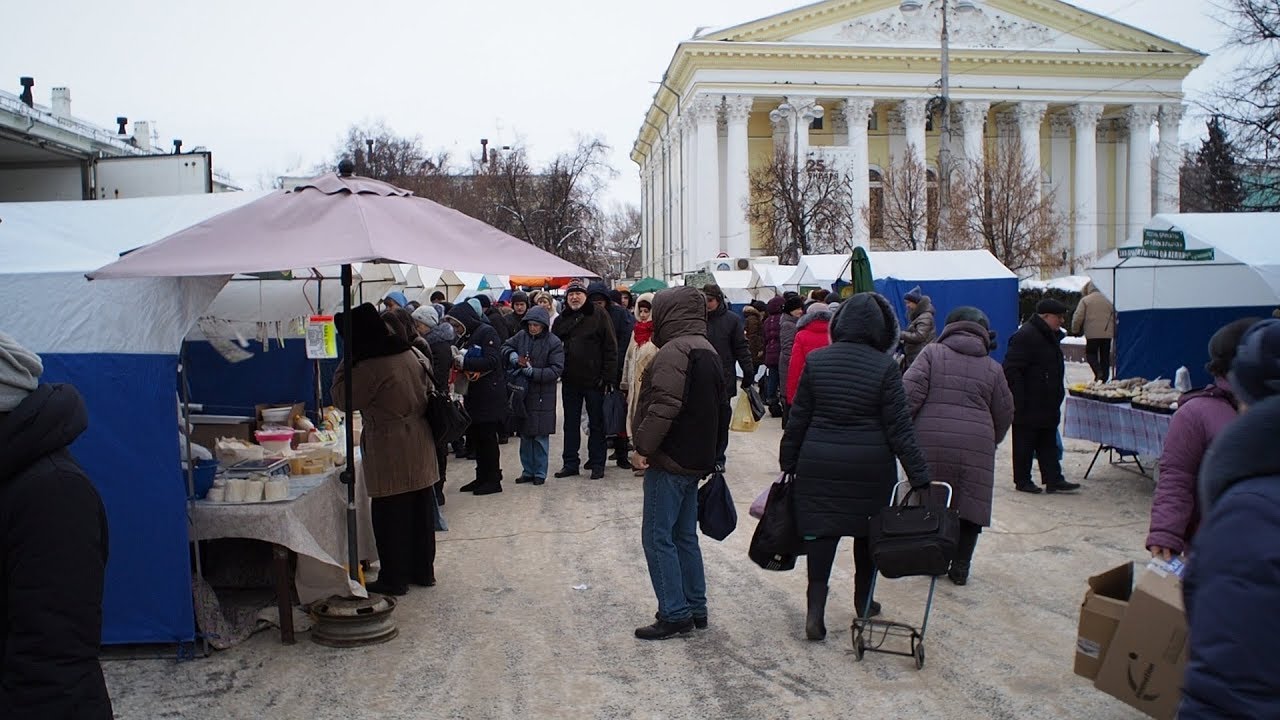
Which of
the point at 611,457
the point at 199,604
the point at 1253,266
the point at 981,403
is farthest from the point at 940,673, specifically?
the point at 611,457

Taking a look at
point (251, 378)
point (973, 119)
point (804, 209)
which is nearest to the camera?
point (251, 378)

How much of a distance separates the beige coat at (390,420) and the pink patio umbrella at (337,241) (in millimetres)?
329

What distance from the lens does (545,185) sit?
4991 centimetres

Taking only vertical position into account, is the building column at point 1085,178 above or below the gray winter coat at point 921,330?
above

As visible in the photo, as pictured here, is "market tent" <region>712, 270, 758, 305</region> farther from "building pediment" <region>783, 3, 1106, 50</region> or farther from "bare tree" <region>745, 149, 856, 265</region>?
"building pediment" <region>783, 3, 1106, 50</region>

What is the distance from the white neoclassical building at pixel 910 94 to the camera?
5562cm

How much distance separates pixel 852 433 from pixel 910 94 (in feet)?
180

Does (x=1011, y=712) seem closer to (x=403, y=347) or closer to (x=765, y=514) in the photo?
(x=765, y=514)

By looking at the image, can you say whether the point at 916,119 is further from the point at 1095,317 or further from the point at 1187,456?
the point at 1187,456

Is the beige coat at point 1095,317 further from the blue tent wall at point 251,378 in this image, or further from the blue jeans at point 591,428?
the blue tent wall at point 251,378

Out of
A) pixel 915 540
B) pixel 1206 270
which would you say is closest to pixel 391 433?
pixel 915 540

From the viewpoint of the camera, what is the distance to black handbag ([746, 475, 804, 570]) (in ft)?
19.4

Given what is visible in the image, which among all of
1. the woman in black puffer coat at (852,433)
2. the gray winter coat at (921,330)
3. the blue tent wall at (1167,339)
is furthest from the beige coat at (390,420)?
the blue tent wall at (1167,339)

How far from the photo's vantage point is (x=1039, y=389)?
10.4 meters
